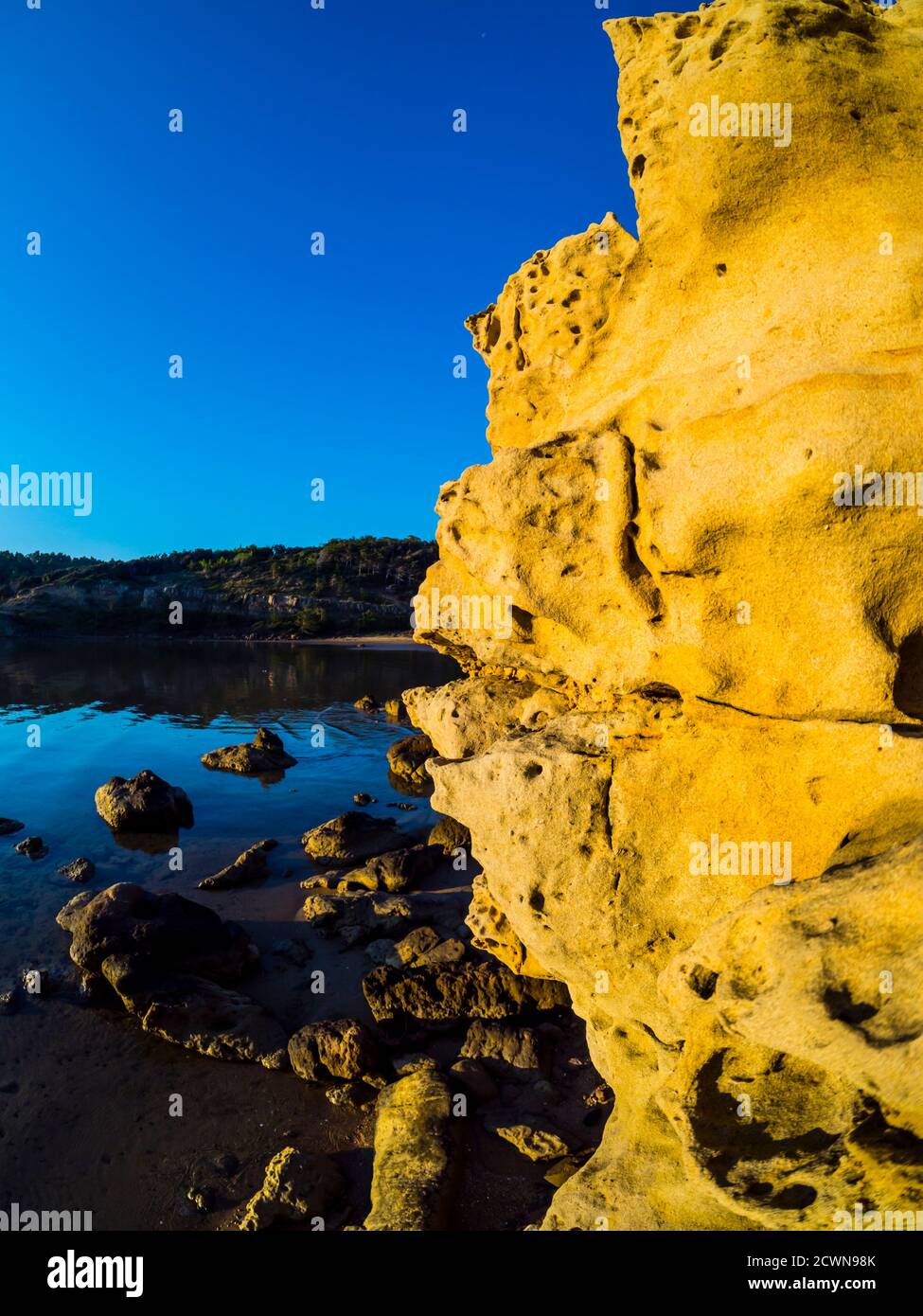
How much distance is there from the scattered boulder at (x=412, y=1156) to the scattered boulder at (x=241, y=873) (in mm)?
5467

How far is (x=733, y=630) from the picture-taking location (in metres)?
3.59

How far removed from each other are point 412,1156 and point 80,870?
26.9ft

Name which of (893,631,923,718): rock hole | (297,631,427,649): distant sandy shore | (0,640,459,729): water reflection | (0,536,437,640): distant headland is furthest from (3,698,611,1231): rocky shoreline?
(0,536,437,640): distant headland

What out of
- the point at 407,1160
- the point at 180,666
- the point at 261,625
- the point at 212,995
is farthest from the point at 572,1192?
the point at 261,625

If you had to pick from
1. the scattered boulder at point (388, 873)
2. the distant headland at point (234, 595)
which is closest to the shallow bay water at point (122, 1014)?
the scattered boulder at point (388, 873)

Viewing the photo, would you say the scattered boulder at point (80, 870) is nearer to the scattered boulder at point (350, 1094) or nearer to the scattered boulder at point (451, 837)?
the scattered boulder at point (451, 837)

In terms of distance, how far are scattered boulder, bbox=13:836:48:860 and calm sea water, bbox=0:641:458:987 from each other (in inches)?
5.3

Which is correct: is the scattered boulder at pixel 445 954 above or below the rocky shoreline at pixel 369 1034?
above

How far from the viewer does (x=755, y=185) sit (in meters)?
3.61

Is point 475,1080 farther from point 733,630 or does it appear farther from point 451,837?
point 451,837

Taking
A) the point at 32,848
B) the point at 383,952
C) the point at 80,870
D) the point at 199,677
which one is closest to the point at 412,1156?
the point at 383,952

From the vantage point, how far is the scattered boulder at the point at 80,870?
11.2m

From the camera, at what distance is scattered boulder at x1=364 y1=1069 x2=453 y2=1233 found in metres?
4.95

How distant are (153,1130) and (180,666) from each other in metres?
38.4
